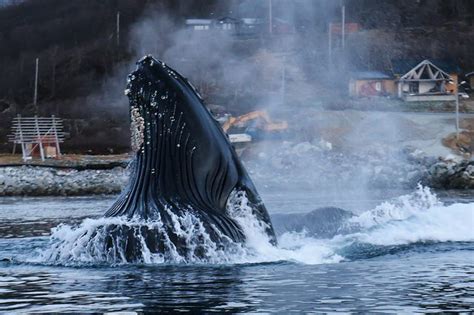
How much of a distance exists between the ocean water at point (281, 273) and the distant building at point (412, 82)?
53.7 m

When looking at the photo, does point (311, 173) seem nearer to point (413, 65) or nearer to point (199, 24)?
point (413, 65)

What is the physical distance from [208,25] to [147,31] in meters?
5.10

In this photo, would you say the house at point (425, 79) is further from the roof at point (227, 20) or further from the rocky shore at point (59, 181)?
the rocky shore at point (59, 181)

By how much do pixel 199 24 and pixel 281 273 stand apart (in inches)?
2574

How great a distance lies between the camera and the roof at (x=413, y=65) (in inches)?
3071

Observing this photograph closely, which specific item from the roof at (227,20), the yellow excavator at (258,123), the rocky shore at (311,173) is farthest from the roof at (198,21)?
the rocky shore at (311,173)

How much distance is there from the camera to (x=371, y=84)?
7562 cm

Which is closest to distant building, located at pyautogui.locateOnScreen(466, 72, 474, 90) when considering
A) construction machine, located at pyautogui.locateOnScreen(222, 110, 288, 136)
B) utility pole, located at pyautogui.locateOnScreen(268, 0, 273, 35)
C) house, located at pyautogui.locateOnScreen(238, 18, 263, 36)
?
house, located at pyautogui.locateOnScreen(238, 18, 263, 36)

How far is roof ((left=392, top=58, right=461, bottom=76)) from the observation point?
256 feet

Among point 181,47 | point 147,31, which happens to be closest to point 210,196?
point 181,47

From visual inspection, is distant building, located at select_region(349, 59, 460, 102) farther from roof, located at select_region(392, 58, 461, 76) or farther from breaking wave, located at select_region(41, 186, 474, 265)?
breaking wave, located at select_region(41, 186, 474, 265)

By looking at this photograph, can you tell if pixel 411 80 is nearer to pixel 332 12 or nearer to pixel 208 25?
pixel 332 12

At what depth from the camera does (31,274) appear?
15.4m

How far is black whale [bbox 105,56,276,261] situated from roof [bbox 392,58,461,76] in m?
62.2
